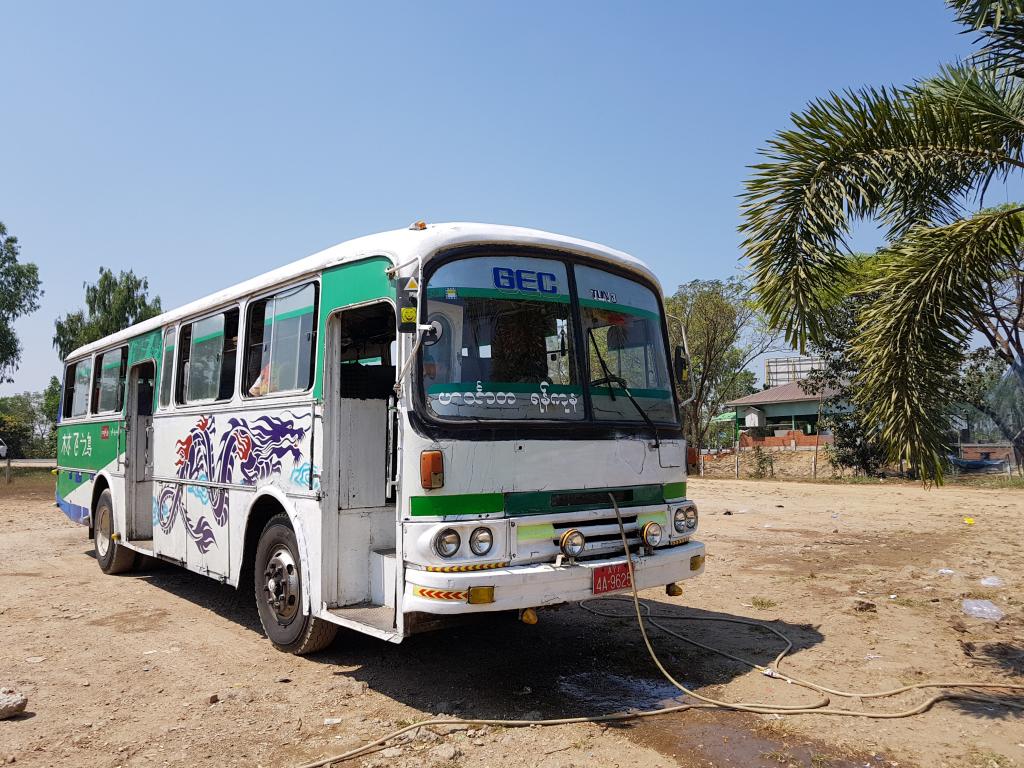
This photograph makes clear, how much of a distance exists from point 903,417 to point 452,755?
159 inches

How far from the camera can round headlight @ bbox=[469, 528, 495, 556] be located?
16.0 ft

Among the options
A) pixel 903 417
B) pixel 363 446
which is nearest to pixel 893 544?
pixel 903 417

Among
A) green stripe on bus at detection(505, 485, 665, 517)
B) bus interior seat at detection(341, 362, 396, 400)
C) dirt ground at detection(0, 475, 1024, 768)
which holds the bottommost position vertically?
dirt ground at detection(0, 475, 1024, 768)

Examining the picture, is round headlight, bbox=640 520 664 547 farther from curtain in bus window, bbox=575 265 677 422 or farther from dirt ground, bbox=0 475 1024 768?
dirt ground, bbox=0 475 1024 768

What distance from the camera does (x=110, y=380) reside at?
10641 millimetres

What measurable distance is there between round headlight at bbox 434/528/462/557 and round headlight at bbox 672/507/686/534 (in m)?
1.93

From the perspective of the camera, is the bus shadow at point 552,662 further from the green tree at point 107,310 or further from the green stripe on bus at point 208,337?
the green tree at point 107,310

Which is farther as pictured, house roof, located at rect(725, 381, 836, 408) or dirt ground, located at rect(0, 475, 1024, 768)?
house roof, located at rect(725, 381, 836, 408)

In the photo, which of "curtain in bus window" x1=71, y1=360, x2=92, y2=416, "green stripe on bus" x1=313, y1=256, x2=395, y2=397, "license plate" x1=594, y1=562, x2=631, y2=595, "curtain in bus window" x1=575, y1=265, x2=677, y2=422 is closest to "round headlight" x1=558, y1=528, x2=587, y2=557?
"license plate" x1=594, y1=562, x2=631, y2=595

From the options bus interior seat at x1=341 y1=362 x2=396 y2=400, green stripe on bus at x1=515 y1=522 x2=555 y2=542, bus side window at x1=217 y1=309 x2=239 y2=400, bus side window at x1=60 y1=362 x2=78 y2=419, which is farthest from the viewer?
bus side window at x1=60 y1=362 x2=78 y2=419

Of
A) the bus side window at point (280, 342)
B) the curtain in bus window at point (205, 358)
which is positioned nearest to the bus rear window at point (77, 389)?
the curtain in bus window at point (205, 358)

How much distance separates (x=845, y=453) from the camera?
29.3 meters

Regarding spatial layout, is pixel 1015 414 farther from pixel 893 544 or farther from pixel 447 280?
pixel 447 280

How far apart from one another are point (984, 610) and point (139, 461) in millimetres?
9381
